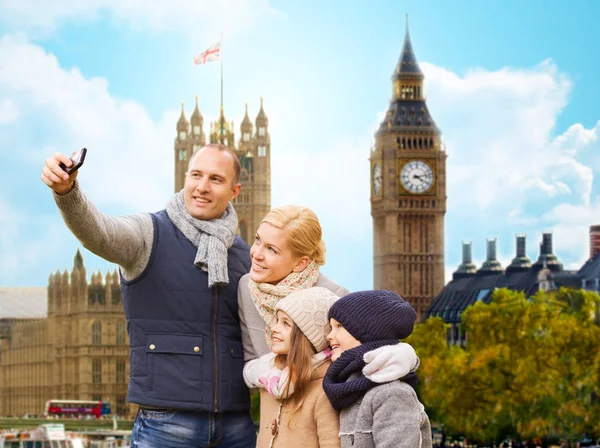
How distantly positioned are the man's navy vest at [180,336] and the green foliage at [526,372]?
25.4 m

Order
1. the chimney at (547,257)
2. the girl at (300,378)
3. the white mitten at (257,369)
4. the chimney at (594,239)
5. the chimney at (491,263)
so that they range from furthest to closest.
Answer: the chimney at (491,263) → the chimney at (547,257) → the chimney at (594,239) → the white mitten at (257,369) → the girl at (300,378)

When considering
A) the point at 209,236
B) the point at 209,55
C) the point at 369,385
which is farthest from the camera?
the point at 209,55

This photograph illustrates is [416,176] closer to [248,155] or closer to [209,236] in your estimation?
[248,155]

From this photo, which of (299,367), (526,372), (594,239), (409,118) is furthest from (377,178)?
(299,367)

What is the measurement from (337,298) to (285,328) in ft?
0.89

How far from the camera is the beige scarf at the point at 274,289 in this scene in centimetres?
638

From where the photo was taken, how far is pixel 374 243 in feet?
363

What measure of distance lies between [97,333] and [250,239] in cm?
1352

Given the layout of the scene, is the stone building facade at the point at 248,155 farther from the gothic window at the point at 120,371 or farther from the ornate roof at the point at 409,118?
the gothic window at the point at 120,371

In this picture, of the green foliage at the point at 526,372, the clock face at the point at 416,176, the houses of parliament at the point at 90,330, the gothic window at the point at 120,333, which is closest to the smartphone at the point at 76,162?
the green foliage at the point at 526,372

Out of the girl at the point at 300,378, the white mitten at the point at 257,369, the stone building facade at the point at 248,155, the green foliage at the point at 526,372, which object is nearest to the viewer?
the girl at the point at 300,378

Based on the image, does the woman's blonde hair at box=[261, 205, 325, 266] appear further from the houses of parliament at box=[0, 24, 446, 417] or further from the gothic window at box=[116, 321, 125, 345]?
the gothic window at box=[116, 321, 125, 345]

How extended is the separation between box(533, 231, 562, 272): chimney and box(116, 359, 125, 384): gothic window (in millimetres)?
30960

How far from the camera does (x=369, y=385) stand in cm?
575
